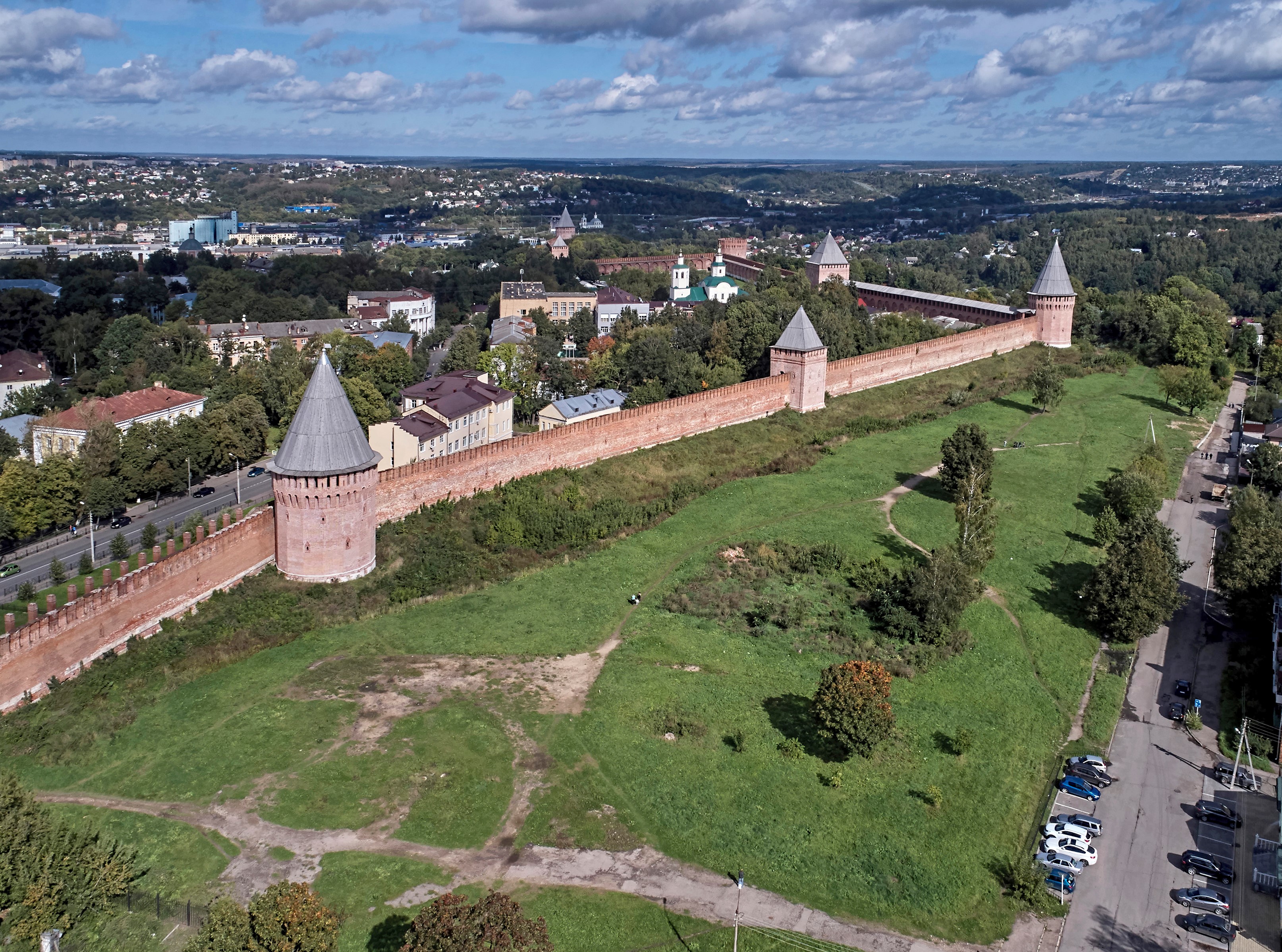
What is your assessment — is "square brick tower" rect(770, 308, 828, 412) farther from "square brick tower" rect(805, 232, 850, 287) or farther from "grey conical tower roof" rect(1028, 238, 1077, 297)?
"square brick tower" rect(805, 232, 850, 287)

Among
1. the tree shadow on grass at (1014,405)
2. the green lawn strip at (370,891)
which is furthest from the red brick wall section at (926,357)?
the green lawn strip at (370,891)

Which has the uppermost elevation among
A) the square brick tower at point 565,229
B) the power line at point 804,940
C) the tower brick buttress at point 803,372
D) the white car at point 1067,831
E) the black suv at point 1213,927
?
the square brick tower at point 565,229

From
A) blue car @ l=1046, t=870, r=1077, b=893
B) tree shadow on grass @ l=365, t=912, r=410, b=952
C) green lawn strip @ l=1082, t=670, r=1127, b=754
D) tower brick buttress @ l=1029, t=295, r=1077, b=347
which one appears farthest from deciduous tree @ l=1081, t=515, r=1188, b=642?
tower brick buttress @ l=1029, t=295, r=1077, b=347

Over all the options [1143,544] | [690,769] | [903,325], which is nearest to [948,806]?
[690,769]

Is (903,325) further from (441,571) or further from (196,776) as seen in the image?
(196,776)

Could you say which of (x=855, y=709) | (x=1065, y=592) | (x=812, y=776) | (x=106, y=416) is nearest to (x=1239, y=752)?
(x=855, y=709)

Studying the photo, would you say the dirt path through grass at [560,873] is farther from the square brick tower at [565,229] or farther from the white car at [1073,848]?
the square brick tower at [565,229]
